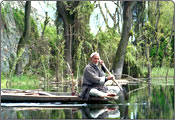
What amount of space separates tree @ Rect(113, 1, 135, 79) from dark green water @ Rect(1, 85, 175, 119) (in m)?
7.04

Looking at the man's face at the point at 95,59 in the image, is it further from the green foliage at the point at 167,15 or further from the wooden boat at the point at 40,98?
the green foliage at the point at 167,15

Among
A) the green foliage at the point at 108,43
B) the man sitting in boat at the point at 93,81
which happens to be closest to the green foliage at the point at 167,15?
the green foliage at the point at 108,43

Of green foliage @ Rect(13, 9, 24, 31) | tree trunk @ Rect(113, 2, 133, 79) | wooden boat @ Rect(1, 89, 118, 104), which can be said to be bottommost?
wooden boat @ Rect(1, 89, 118, 104)

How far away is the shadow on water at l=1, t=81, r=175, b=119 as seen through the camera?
6828 mm

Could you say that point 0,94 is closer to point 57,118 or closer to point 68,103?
point 68,103

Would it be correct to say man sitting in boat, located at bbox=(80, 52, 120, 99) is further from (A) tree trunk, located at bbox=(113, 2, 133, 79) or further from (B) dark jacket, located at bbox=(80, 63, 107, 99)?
(A) tree trunk, located at bbox=(113, 2, 133, 79)

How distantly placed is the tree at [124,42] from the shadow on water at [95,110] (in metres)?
7.02

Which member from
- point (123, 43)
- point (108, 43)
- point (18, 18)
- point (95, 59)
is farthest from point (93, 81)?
point (18, 18)

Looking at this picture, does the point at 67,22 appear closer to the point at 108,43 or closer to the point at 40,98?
the point at 108,43

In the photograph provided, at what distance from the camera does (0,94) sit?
9.03m

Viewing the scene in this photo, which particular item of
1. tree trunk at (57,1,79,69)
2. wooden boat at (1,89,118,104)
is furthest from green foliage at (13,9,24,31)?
wooden boat at (1,89,118,104)

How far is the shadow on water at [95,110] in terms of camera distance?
6828 mm

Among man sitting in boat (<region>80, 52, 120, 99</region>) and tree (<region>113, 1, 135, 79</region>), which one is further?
tree (<region>113, 1, 135, 79</region>)

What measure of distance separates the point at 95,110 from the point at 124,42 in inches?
364
